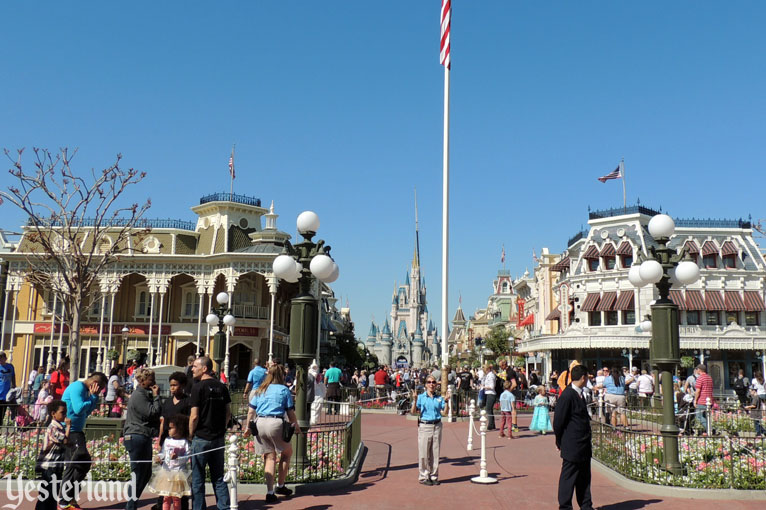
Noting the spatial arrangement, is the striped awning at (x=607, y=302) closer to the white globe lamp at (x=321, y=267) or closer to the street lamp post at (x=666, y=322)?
the street lamp post at (x=666, y=322)

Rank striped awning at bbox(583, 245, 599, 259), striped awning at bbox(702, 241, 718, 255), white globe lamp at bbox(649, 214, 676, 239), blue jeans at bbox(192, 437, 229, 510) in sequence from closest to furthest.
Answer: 1. blue jeans at bbox(192, 437, 229, 510)
2. white globe lamp at bbox(649, 214, 676, 239)
3. striped awning at bbox(702, 241, 718, 255)
4. striped awning at bbox(583, 245, 599, 259)

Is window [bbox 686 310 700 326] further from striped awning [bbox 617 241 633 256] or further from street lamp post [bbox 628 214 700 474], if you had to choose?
street lamp post [bbox 628 214 700 474]

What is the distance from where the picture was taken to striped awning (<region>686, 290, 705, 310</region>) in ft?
128

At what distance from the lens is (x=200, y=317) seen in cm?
3856

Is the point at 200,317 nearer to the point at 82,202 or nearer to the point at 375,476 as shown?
the point at 82,202

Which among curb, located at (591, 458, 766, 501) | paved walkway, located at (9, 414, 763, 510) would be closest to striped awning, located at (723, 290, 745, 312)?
paved walkway, located at (9, 414, 763, 510)

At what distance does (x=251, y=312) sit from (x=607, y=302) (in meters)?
22.9

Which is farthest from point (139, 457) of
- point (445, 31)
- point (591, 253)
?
point (591, 253)

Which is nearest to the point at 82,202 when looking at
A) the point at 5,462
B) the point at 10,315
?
the point at 5,462

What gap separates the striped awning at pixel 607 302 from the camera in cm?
4025

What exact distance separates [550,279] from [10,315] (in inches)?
1571

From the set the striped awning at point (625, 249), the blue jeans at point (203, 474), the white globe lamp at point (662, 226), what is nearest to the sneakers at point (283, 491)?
the blue jeans at point (203, 474)

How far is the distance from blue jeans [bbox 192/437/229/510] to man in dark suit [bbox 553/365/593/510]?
3.84 m

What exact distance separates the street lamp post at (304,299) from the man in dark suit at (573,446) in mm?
3694
